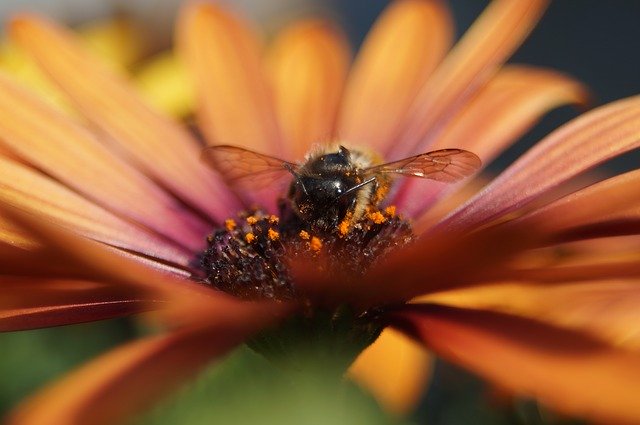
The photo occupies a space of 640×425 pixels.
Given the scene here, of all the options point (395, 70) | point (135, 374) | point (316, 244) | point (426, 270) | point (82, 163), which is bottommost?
point (135, 374)

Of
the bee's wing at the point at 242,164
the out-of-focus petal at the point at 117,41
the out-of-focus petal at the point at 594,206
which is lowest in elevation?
the out-of-focus petal at the point at 594,206

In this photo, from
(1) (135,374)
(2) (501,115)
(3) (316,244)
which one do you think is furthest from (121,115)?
(1) (135,374)

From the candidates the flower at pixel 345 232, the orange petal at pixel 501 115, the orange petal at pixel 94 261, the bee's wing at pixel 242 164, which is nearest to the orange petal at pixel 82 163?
the flower at pixel 345 232

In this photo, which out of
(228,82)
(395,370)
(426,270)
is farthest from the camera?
(228,82)

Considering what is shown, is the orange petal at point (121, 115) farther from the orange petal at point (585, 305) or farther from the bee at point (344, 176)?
the orange petal at point (585, 305)

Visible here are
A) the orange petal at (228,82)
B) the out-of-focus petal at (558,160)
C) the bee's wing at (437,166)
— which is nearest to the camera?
the out-of-focus petal at (558,160)

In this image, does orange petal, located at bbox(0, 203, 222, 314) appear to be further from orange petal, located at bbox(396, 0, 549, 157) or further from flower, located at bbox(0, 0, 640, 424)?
orange petal, located at bbox(396, 0, 549, 157)

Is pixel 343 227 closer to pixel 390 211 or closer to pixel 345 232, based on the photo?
pixel 345 232

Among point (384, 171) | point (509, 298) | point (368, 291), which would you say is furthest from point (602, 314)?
point (384, 171)
